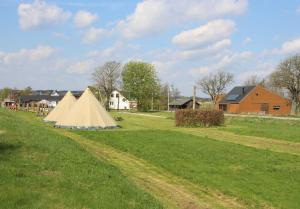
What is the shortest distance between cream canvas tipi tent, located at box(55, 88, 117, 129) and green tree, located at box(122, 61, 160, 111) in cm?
6250

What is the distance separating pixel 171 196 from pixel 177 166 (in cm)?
461

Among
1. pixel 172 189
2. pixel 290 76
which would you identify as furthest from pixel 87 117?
pixel 290 76

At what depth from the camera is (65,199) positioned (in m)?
8.63

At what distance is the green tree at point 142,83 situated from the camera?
101438 mm

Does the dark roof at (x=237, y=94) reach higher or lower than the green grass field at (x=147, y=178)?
higher

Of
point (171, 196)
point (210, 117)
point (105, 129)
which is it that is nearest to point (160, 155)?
point (171, 196)

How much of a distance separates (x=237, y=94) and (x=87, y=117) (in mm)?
58696

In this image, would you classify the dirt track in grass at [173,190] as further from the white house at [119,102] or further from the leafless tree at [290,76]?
the white house at [119,102]

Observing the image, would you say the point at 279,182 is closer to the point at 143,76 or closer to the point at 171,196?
the point at 171,196

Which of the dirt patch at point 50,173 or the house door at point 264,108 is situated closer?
the dirt patch at point 50,173

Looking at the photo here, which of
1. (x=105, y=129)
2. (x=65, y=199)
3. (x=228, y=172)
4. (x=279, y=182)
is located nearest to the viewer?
(x=65, y=199)

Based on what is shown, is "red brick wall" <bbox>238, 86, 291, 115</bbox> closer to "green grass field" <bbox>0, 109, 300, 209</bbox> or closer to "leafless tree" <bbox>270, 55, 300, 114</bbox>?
"leafless tree" <bbox>270, 55, 300, 114</bbox>

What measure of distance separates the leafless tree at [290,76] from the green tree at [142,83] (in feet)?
96.3

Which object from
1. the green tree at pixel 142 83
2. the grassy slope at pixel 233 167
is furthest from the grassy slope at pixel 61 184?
the green tree at pixel 142 83
